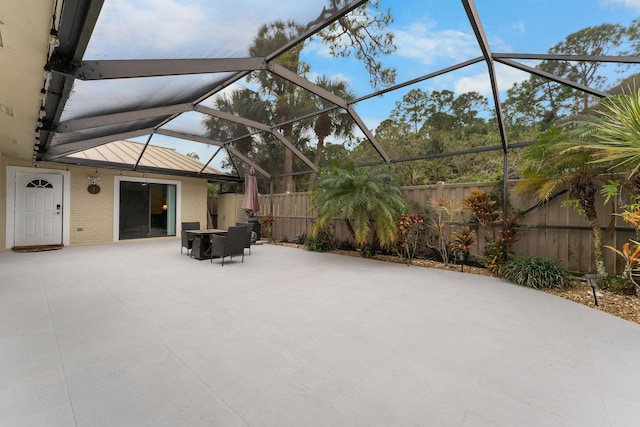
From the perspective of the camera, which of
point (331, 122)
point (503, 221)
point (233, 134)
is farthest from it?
point (331, 122)

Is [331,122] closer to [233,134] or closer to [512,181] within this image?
[233,134]

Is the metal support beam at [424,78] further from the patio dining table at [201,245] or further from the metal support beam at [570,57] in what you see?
the patio dining table at [201,245]

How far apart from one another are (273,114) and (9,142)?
5.90 meters

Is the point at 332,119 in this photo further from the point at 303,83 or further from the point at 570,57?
the point at 570,57

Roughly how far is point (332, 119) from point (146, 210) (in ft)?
25.5

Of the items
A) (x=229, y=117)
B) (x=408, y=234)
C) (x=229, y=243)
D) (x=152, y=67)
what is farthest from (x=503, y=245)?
(x=229, y=117)

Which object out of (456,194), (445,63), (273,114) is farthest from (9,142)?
(456,194)

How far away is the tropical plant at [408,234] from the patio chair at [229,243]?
361cm

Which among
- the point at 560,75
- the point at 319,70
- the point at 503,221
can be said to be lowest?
the point at 503,221

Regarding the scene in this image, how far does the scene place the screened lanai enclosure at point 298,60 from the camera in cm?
294

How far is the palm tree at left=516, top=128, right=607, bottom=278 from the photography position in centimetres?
404

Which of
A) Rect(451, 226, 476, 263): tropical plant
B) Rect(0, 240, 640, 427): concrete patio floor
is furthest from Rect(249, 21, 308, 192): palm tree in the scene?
Rect(451, 226, 476, 263): tropical plant

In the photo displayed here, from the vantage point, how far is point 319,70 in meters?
5.94

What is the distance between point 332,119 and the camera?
937 centimetres
